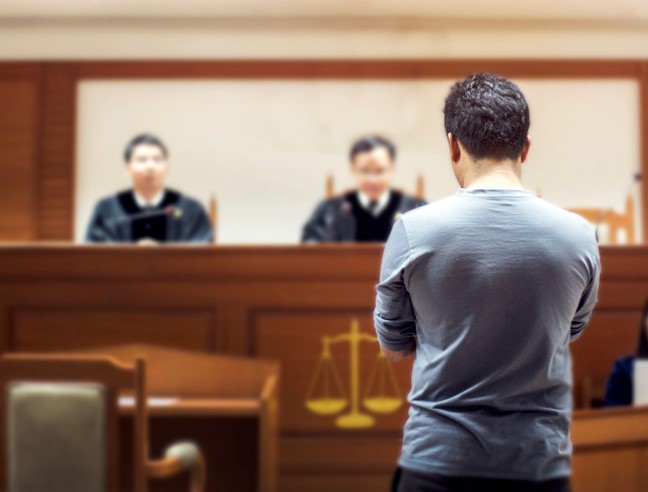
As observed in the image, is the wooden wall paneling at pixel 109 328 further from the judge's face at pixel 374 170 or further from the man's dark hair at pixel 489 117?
the man's dark hair at pixel 489 117

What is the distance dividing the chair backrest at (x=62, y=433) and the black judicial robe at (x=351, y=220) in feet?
9.89

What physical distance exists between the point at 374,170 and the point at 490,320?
3.81m

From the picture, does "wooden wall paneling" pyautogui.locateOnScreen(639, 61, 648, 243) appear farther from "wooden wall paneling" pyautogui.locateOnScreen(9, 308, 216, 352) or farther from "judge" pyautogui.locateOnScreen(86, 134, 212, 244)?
"wooden wall paneling" pyautogui.locateOnScreen(9, 308, 216, 352)

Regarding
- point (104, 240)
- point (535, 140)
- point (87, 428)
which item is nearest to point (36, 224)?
point (104, 240)

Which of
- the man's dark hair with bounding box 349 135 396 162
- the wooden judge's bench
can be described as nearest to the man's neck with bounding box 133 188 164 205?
the man's dark hair with bounding box 349 135 396 162

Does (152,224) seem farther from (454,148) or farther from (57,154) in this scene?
(454,148)

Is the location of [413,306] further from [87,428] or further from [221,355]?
[221,355]

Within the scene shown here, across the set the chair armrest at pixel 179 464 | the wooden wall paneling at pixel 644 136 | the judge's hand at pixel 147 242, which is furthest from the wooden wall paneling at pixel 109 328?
the wooden wall paneling at pixel 644 136

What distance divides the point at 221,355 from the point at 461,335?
2351 mm

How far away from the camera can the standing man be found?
1283mm

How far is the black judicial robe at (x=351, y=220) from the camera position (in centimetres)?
488

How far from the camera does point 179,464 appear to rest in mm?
2059

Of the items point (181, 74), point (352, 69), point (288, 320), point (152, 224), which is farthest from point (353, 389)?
point (181, 74)

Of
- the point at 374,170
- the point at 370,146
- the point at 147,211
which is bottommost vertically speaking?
the point at 147,211
